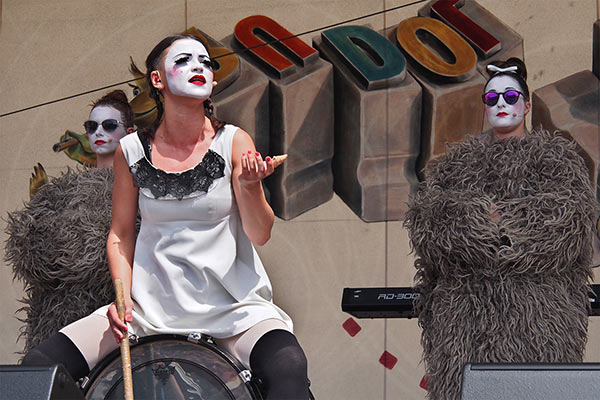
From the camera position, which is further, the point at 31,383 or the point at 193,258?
the point at 193,258

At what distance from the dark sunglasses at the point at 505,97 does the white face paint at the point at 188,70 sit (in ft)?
3.68

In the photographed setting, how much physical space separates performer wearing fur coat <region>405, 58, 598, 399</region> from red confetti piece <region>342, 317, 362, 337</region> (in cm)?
111

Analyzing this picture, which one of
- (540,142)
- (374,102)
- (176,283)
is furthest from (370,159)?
(176,283)

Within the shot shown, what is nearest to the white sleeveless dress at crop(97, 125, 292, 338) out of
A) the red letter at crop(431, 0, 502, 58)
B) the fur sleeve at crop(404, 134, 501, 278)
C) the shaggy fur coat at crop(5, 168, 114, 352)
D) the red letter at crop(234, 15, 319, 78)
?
the shaggy fur coat at crop(5, 168, 114, 352)

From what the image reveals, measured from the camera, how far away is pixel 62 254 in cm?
287

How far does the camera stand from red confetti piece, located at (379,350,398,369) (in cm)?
394

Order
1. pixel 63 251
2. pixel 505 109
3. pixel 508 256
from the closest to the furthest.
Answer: pixel 508 256 → pixel 63 251 → pixel 505 109

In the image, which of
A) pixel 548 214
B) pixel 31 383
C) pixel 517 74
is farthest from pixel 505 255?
pixel 31 383

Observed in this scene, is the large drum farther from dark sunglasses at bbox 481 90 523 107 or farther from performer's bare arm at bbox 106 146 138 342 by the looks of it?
dark sunglasses at bbox 481 90 523 107

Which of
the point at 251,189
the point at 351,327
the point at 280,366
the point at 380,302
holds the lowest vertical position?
the point at 351,327

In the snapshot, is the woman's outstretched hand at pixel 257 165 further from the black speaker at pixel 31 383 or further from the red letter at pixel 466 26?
the red letter at pixel 466 26

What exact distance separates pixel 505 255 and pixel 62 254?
1.34 metres

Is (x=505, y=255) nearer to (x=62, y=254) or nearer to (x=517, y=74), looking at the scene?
(x=517, y=74)

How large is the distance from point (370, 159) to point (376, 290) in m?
0.71
